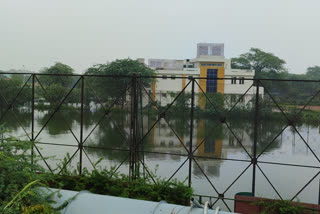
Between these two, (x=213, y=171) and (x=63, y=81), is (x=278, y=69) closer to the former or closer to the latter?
(x=63, y=81)

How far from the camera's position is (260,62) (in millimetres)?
45188

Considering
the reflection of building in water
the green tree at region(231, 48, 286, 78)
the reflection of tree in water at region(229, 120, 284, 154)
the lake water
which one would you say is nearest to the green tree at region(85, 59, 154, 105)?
the lake water

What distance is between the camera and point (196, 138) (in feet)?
82.0

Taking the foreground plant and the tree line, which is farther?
the tree line

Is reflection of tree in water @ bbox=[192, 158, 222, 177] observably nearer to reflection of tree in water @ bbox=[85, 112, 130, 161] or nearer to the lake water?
the lake water

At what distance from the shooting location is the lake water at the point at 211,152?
1334 centimetres

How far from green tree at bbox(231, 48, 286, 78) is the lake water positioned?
1534 centimetres

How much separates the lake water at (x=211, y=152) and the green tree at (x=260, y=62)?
15343 mm

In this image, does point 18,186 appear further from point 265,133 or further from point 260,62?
point 260,62

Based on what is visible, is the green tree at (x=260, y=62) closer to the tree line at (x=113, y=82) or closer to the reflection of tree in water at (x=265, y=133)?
the tree line at (x=113, y=82)

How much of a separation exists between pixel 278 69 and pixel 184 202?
43.2 metres

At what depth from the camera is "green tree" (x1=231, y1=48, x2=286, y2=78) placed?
4347 cm

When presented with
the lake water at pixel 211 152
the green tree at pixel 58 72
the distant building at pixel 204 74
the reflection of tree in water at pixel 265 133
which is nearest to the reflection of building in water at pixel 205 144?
the lake water at pixel 211 152

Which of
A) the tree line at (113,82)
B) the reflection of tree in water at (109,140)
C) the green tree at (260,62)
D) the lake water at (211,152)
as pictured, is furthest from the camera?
the green tree at (260,62)
